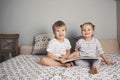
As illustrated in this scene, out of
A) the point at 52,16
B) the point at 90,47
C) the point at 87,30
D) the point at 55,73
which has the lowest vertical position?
the point at 55,73

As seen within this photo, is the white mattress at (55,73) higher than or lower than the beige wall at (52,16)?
lower

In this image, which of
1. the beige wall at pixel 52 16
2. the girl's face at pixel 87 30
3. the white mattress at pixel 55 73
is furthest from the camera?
the beige wall at pixel 52 16

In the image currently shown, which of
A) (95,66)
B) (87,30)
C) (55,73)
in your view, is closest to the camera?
(55,73)

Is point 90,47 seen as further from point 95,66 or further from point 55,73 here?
point 55,73

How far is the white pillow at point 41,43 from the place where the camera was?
2402mm

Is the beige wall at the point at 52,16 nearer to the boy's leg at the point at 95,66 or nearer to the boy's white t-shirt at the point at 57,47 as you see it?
the boy's white t-shirt at the point at 57,47

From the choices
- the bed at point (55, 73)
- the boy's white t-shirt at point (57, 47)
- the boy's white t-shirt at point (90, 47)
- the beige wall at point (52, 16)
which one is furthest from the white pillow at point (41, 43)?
the bed at point (55, 73)

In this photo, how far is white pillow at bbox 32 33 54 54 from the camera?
2402 millimetres

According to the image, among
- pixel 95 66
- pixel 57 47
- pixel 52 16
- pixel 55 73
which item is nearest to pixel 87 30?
pixel 57 47

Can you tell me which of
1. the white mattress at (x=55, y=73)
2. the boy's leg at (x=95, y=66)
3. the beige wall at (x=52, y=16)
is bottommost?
the white mattress at (x=55, y=73)

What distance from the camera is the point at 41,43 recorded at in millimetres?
2449

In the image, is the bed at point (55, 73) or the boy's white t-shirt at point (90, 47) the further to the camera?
the boy's white t-shirt at point (90, 47)

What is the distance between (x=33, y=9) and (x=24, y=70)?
1.31 m

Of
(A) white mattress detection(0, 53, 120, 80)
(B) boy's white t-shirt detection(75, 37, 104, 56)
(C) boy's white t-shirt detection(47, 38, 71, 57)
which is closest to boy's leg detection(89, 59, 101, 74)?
(A) white mattress detection(0, 53, 120, 80)
